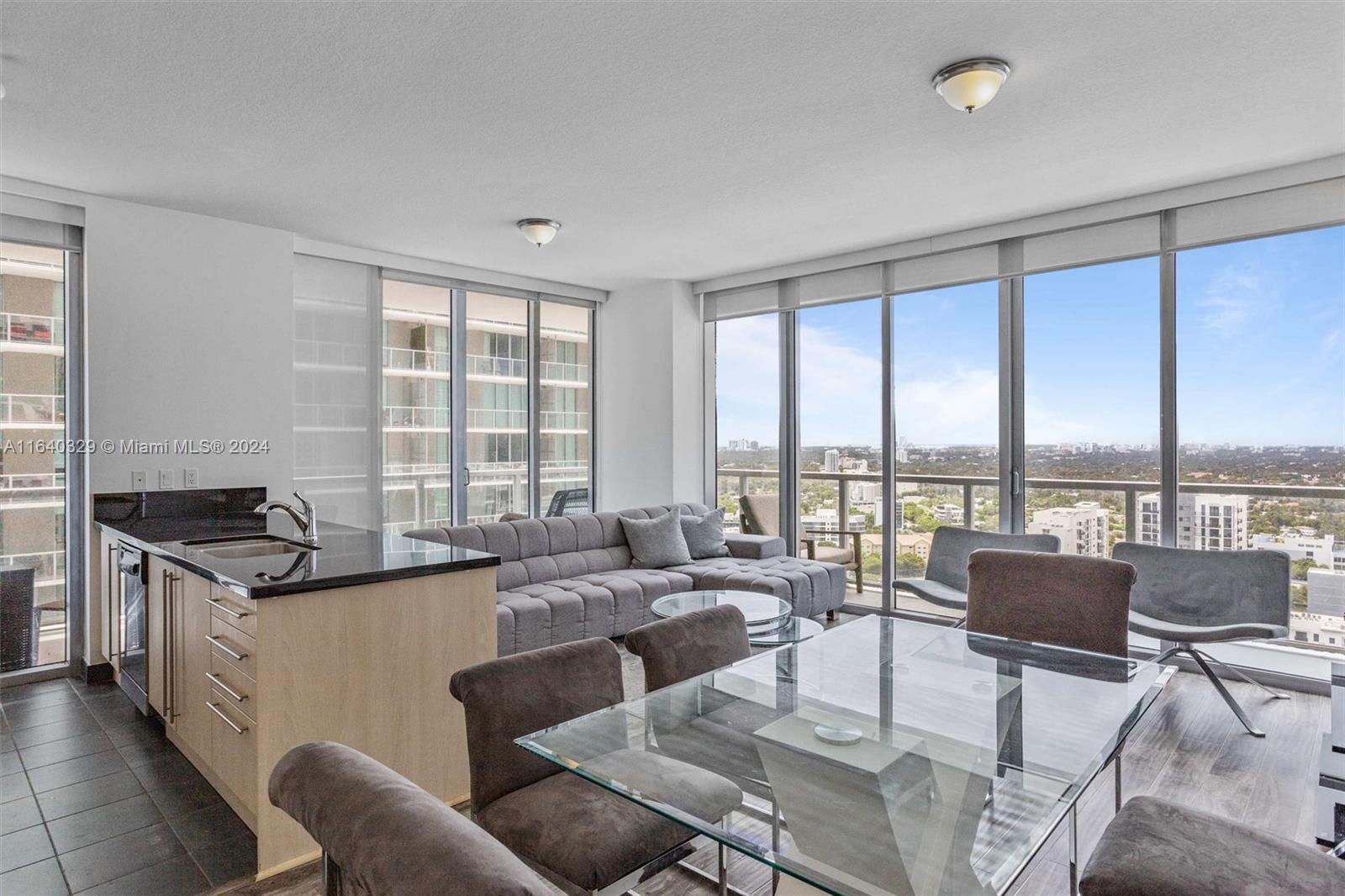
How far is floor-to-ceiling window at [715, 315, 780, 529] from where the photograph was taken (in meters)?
6.04

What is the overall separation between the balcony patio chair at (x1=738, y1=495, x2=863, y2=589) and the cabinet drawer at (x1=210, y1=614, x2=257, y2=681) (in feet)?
12.9

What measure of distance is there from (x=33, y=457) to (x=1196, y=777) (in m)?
5.75

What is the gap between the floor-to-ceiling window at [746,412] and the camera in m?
6.04

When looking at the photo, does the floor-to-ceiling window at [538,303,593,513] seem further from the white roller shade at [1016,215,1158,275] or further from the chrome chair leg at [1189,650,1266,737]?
the chrome chair leg at [1189,650,1266,737]

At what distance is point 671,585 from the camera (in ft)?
15.9

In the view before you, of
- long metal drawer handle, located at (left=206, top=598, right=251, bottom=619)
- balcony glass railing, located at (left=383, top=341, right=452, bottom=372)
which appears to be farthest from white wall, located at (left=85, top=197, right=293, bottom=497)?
long metal drawer handle, located at (left=206, top=598, right=251, bottom=619)

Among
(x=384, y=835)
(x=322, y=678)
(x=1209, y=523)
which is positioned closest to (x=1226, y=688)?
(x=1209, y=523)

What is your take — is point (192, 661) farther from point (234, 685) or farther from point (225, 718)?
point (234, 685)

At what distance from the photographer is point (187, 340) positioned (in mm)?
4254

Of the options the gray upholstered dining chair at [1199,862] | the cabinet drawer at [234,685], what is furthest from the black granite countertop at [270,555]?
the gray upholstered dining chair at [1199,862]

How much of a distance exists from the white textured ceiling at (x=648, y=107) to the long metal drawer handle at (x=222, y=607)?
73.5 inches

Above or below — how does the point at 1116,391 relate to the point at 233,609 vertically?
above

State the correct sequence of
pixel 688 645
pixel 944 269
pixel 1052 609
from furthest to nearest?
pixel 944 269 < pixel 1052 609 < pixel 688 645

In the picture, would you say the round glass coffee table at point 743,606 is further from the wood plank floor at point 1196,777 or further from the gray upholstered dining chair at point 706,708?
the gray upholstered dining chair at point 706,708
